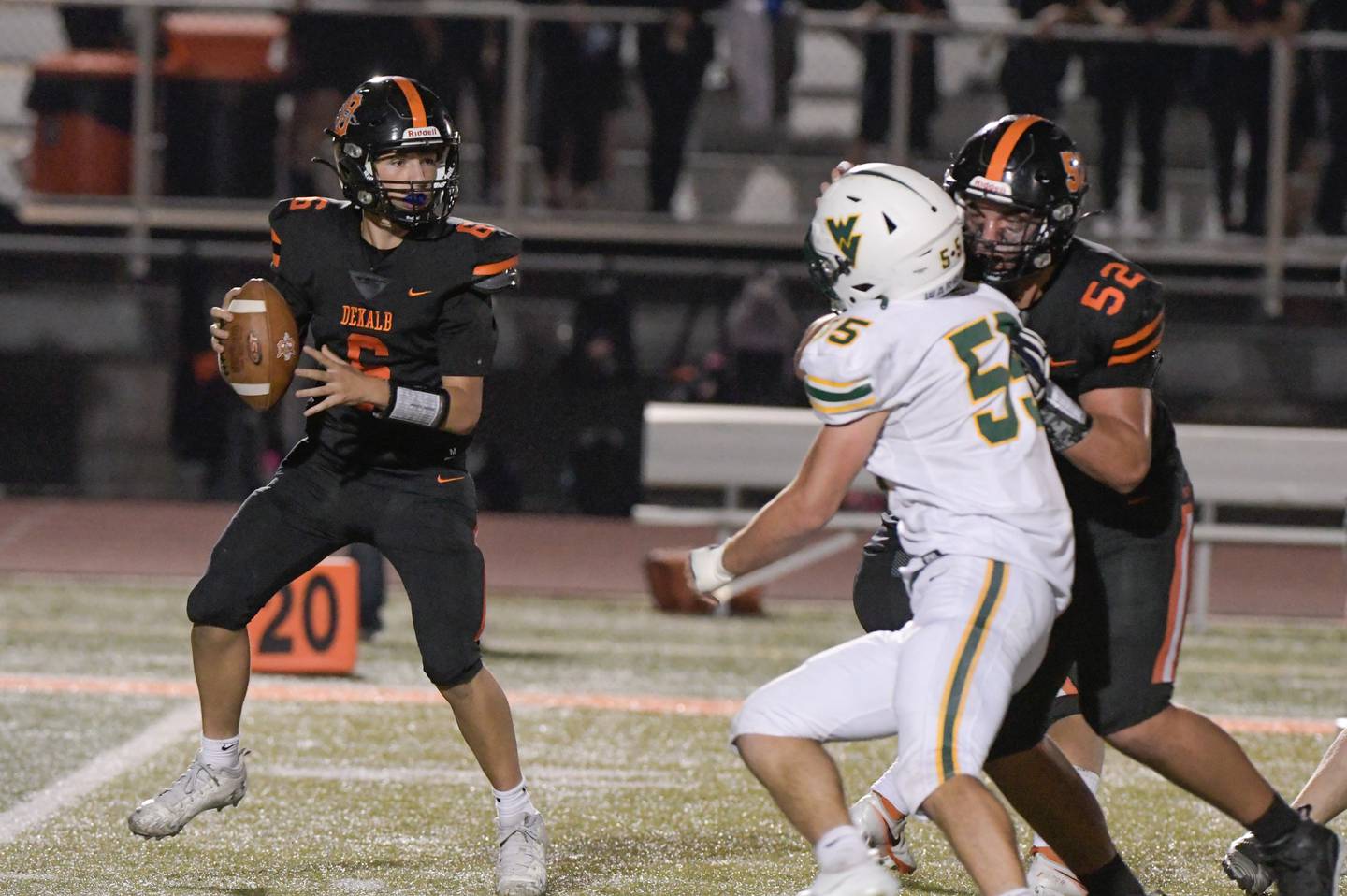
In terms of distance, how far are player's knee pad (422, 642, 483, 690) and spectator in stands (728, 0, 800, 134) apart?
7.36 m

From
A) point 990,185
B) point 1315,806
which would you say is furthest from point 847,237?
point 1315,806

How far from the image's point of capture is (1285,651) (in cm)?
837

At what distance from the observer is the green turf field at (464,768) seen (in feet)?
14.0

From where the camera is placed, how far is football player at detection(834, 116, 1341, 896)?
12.2ft

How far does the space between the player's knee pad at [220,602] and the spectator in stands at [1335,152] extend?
8.27 m

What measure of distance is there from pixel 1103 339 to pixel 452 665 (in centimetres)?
146

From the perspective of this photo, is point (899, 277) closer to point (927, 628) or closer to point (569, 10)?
point (927, 628)

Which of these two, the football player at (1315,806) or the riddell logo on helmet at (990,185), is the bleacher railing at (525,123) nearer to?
the football player at (1315,806)

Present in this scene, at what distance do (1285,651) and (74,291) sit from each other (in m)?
7.35

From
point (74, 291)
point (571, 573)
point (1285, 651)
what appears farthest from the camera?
point (74, 291)

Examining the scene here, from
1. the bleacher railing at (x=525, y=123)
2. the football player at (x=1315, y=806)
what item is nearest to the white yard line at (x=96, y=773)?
the football player at (x=1315, y=806)

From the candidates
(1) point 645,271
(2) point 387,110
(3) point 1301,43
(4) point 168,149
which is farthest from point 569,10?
(2) point 387,110

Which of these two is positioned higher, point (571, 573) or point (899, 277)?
point (899, 277)

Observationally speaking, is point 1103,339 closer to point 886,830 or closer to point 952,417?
point 952,417
